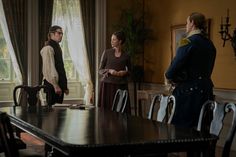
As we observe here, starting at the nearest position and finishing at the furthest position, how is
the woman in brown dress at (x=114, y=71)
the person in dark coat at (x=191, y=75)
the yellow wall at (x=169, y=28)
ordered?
the person in dark coat at (x=191, y=75)
the woman in brown dress at (x=114, y=71)
the yellow wall at (x=169, y=28)

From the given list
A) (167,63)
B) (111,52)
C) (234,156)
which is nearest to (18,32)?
(111,52)

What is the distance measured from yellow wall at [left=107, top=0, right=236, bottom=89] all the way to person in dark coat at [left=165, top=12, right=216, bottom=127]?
1.77 m

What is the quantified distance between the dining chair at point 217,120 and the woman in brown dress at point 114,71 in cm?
251

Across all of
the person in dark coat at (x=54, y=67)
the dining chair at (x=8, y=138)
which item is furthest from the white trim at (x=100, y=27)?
the dining chair at (x=8, y=138)

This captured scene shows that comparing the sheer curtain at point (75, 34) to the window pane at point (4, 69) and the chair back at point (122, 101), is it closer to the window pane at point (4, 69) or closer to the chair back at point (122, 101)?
the window pane at point (4, 69)

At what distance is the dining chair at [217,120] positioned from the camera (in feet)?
8.09

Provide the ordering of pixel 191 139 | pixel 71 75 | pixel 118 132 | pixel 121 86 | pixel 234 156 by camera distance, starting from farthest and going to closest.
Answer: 1. pixel 71 75
2. pixel 121 86
3. pixel 234 156
4. pixel 118 132
5. pixel 191 139

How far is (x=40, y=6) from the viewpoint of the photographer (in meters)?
6.71

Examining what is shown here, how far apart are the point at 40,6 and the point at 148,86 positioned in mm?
2074

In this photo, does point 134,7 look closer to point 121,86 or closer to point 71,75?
point 71,75

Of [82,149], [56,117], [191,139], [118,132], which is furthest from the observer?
[56,117]

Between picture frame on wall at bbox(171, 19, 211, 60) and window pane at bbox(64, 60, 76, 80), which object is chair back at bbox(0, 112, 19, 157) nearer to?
picture frame on wall at bbox(171, 19, 211, 60)

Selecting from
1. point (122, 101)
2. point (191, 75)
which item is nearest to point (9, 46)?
point (122, 101)

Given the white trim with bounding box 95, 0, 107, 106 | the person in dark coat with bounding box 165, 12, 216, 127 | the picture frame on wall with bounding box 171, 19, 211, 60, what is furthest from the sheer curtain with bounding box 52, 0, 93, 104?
the person in dark coat with bounding box 165, 12, 216, 127
